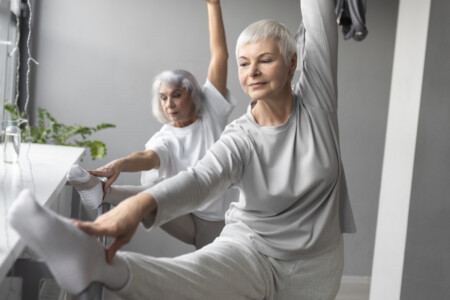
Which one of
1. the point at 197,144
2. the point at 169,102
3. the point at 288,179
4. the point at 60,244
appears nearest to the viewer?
the point at 60,244

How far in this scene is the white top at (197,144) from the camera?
2799 mm

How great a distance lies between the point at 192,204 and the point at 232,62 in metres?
3.72

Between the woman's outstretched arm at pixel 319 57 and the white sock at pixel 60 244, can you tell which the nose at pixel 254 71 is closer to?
the woman's outstretched arm at pixel 319 57

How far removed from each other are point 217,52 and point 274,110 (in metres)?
1.11

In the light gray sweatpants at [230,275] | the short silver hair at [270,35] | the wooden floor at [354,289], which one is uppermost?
the short silver hair at [270,35]

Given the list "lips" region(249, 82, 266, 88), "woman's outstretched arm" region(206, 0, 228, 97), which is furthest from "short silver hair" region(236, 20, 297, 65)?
"woman's outstretched arm" region(206, 0, 228, 97)

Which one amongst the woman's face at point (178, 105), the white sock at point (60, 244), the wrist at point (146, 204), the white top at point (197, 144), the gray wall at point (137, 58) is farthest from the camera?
the gray wall at point (137, 58)

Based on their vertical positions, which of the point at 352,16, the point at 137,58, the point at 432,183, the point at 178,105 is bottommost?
the point at 432,183

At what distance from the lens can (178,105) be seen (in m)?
2.96

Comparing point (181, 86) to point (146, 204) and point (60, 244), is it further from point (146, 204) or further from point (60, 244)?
point (60, 244)

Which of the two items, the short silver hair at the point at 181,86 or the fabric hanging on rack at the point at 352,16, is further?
the fabric hanging on rack at the point at 352,16

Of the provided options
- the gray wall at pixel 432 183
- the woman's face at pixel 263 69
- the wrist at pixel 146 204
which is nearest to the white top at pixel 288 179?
the woman's face at pixel 263 69

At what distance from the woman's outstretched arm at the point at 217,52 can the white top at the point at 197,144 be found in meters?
0.04

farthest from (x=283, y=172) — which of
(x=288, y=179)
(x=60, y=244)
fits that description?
(x=60, y=244)
